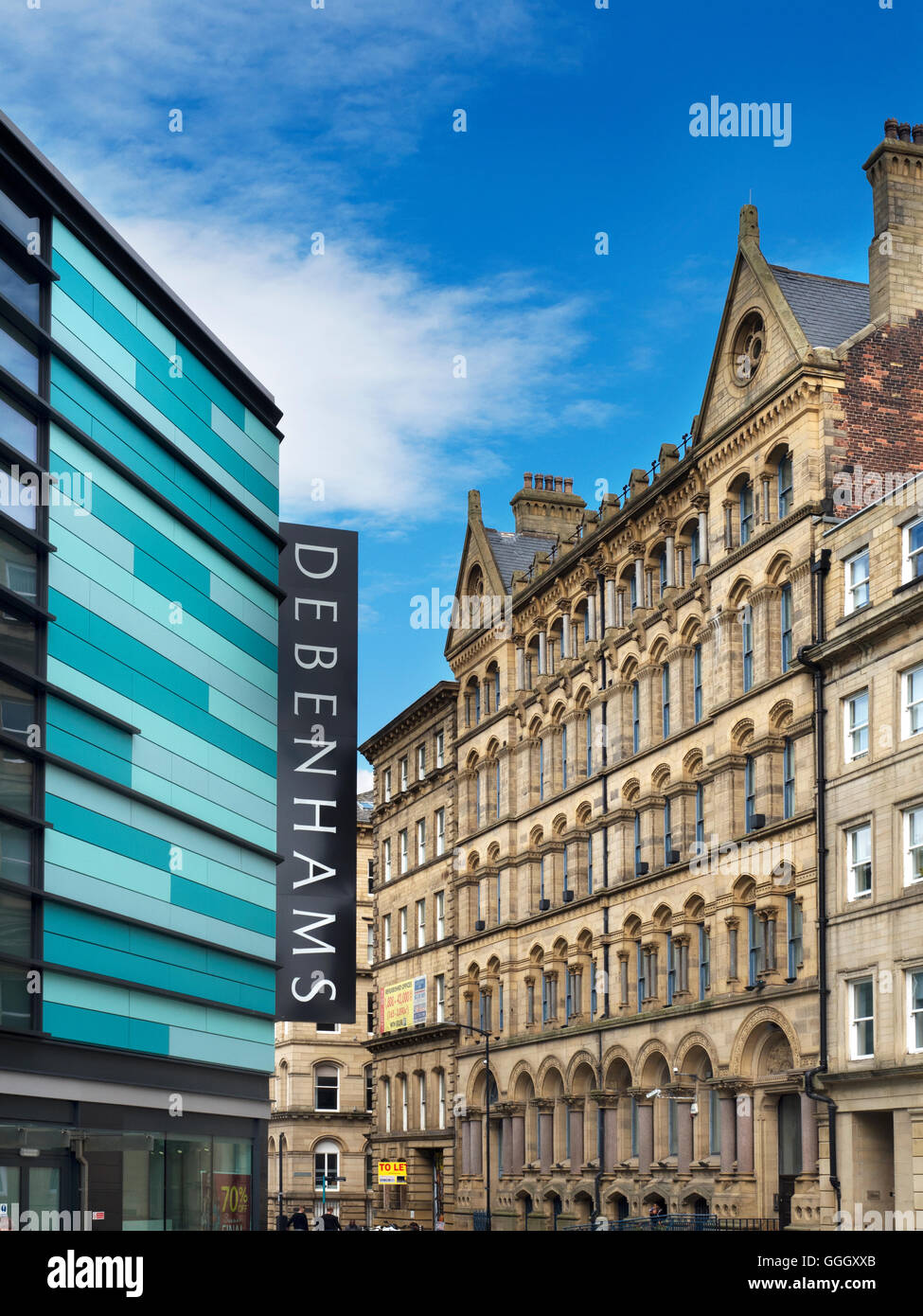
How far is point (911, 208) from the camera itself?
1981 inches

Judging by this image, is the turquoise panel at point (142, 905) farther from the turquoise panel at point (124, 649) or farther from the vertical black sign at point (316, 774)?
the turquoise panel at point (124, 649)

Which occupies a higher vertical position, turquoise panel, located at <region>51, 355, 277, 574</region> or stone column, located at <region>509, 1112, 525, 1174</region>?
turquoise panel, located at <region>51, 355, 277, 574</region>

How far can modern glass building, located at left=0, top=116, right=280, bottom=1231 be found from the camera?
3431 cm

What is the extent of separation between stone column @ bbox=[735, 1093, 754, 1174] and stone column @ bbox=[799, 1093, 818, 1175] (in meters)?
3.22

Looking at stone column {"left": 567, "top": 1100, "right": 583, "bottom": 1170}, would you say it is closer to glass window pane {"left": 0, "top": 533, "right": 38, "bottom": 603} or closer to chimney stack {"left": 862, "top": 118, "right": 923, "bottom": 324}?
chimney stack {"left": 862, "top": 118, "right": 923, "bottom": 324}

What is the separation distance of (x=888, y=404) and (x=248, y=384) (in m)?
18.7

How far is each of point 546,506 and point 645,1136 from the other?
3648 cm

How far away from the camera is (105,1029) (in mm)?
36844

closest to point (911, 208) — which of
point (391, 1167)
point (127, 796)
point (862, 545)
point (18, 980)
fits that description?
point (862, 545)

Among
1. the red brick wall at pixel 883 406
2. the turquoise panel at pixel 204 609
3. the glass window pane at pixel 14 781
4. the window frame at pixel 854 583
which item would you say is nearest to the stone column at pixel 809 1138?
the window frame at pixel 854 583

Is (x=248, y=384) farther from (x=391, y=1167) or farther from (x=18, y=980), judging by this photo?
(x=391, y=1167)

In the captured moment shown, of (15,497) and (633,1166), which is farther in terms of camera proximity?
(633,1166)

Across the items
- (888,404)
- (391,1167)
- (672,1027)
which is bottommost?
(391,1167)

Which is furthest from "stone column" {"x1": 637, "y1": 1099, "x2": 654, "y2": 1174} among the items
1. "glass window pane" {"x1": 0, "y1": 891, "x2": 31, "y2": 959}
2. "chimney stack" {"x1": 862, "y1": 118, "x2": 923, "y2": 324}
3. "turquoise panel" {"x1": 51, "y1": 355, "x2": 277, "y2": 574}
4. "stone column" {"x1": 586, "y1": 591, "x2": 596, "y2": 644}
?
"glass window pane" {"x1": 0, "y1": 891, "x2": 31, "y2": 959}
